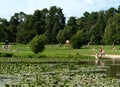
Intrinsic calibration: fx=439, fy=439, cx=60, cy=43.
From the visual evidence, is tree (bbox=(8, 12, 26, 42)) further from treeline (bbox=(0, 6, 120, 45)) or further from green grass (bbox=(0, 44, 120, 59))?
green grass (bbox=(0, 44, 120, 59))

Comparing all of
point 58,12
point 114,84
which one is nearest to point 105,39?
point 58,12

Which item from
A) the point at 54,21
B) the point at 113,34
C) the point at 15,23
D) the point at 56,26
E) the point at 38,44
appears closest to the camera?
the point at 38,44

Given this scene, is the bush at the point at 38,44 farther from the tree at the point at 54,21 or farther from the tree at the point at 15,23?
the tree at the point at 15,23

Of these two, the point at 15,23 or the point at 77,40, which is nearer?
the point at 77,40

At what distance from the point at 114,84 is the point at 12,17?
137 metres

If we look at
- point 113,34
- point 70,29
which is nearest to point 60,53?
point 113,34

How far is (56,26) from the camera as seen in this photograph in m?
137

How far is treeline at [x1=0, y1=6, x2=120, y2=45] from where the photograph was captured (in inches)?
4951

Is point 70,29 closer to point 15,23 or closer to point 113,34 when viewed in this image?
point 113,34

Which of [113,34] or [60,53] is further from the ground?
[113,34]

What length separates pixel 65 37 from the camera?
12344cm

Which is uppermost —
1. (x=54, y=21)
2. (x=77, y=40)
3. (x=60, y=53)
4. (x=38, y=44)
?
(x=54, y=21)

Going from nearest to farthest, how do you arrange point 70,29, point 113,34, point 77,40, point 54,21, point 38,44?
point 38,44, point 77,40, point 113,34, point 70,29, point 54,21

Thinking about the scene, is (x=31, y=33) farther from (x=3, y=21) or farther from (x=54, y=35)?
(x=3, y=21)
